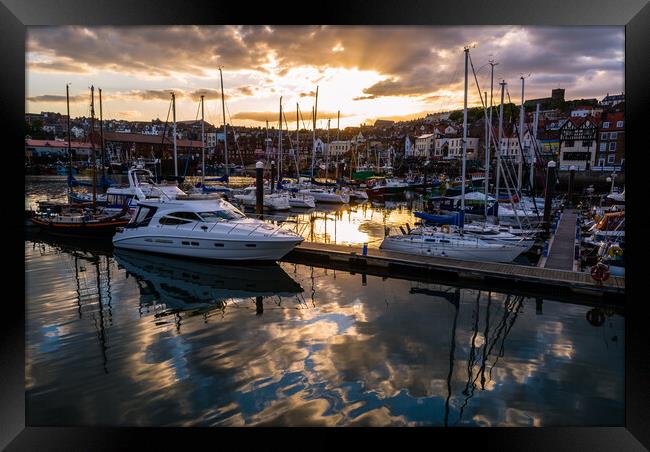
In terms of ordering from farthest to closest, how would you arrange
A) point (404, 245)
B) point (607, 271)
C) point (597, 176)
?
1. point (597, 176)
2. point (404, 245)
3. point (607, 271)

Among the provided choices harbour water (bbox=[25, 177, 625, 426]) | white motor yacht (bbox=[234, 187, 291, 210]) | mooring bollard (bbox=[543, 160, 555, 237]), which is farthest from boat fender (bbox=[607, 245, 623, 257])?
white motor yacht (bbox=[234, 187, 291, 210])

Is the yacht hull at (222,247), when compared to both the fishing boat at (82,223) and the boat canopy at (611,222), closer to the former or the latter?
the fishing boat at (82,223)

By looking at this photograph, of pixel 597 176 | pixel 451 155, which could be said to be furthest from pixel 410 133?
pixel 597 176

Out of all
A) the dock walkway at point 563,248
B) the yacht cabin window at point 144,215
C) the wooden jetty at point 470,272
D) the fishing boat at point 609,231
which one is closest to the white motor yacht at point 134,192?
the yacht cabin window at point 144,215

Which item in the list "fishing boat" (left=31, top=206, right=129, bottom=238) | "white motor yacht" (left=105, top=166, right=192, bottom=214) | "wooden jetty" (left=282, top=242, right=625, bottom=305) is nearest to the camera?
"wooden jetty" (left=282, top=242, right=625, bottom=305)

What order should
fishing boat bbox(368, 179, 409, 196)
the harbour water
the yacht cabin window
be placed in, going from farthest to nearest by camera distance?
1. fishing boat bbox(368, 179, 409, 196)
2. the yacht cabin window
3. the harbour water

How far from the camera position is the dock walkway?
10.6m

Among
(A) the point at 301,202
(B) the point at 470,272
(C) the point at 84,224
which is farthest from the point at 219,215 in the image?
(A) the point at 301,202

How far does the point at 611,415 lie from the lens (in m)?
4.95

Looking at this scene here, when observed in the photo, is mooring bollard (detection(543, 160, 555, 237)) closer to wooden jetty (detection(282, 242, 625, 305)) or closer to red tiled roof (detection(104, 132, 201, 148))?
wooden jetty (detection(282, 242, 625, 305))

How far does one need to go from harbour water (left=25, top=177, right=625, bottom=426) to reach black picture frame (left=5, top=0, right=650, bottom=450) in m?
1.26

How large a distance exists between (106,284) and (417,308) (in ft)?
22.0
